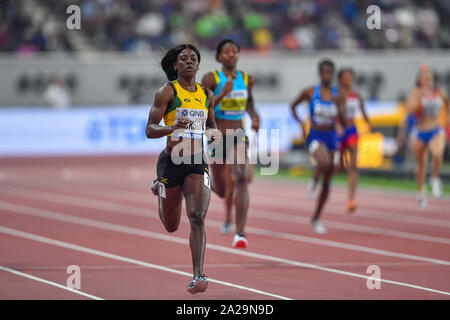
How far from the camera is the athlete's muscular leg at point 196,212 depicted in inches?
330

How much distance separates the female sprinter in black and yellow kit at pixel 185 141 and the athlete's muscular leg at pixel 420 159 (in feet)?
27.6

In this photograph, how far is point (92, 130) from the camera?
29172 millimetres

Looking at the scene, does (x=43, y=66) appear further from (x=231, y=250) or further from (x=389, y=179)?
(x=231, y=250)

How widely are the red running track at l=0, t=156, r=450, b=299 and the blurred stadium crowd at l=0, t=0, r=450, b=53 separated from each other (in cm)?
1165

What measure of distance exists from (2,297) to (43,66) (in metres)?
23.5

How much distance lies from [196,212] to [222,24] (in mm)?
24661

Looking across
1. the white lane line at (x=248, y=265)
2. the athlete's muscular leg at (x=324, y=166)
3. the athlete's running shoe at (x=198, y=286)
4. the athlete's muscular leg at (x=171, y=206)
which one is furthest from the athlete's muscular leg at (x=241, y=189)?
the athlete's running shoe at (x=198, y=286)

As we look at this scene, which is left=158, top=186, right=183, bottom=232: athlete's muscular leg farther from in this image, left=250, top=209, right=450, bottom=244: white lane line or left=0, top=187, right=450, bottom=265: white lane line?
left=250, top=209, right=450, bottom=244: white lane line

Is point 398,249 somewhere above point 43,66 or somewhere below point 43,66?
below

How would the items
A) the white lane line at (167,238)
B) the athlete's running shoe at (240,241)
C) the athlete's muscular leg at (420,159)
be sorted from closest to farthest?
the white lane line at (167,238)
the athlete's running shoe at (240,241)
the athlete's muscular leg at (420,159)

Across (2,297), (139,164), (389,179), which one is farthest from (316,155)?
(139,164)

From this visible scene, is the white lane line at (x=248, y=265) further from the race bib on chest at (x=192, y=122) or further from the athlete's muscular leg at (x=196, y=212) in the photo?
the race bib on chest at (x=192, y=122)

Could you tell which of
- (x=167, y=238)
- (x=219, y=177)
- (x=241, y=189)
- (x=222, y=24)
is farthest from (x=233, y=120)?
(x=222, y=24)

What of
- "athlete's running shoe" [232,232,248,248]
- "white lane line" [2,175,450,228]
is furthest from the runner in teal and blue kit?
"athlete's running shoe" [232,232,248,248]
